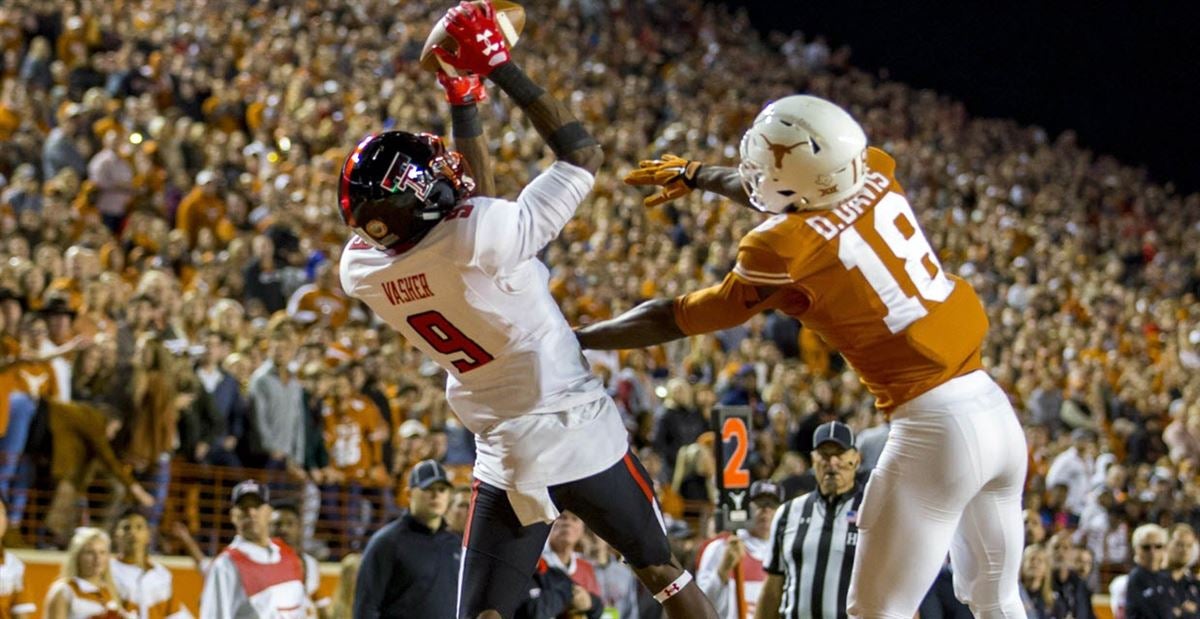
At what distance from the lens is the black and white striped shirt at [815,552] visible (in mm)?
7016

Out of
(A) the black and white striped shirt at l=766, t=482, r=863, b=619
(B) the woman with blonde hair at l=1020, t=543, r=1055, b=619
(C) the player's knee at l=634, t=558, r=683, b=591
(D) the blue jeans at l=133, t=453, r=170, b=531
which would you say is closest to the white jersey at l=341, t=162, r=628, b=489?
(C) the player's knee at l=634, t=558, r=683, b=591

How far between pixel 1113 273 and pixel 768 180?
16.2m

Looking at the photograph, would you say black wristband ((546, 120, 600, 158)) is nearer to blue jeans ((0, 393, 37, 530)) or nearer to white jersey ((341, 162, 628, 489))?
white jersey ((341, 162, 628, 489))

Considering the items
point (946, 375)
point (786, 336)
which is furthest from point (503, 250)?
point (786, 336)

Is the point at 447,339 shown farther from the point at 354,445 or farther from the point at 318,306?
the point at 318,306

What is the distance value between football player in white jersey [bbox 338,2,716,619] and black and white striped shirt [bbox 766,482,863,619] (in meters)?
1.78

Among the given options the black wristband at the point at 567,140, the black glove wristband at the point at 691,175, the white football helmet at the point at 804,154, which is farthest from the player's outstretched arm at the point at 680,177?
the white football helmet at the point at 804,154

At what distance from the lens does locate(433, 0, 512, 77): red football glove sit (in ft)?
17.2

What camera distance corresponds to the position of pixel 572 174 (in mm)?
5125

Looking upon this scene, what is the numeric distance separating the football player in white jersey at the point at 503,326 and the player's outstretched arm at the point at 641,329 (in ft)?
0.49

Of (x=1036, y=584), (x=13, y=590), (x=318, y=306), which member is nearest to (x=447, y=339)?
(x=13, y=590)

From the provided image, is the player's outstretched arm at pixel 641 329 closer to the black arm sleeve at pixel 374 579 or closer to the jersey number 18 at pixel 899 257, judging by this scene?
the jersey number 18 at pixel 899 257

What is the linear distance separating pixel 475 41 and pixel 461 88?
347 millimetres

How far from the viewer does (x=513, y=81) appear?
525cm
